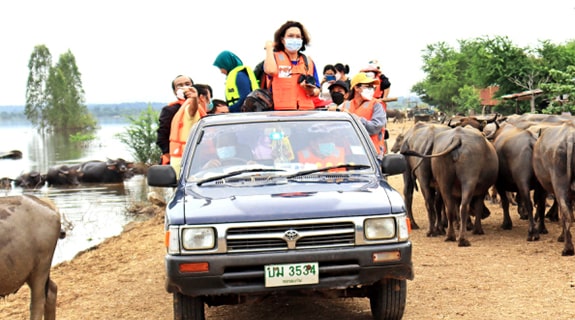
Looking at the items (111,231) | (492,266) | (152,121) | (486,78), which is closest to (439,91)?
(486,78)

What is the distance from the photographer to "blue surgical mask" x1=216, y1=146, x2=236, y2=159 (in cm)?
685

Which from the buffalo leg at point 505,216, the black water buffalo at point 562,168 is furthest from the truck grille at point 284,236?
the buffalo leg at point 505,216

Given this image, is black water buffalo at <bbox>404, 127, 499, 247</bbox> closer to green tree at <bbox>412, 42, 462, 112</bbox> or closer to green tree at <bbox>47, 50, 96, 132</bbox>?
green tree at <bbox>412, 42, 462, 112</bbox>

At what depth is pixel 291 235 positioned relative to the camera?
5566 millimetres

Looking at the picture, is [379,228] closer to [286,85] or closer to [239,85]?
[286,85]

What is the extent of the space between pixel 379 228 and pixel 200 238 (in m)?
1.33

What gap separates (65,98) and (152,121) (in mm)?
83204

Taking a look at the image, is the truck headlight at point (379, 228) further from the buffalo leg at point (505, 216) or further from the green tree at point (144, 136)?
the green tree at point (144, 136)

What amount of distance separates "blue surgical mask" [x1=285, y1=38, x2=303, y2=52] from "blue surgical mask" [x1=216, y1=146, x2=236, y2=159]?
2.78m

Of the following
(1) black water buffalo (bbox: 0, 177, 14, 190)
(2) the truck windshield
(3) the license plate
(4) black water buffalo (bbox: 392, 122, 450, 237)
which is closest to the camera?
(3) the license plate

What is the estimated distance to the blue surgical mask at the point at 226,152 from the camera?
685 cm

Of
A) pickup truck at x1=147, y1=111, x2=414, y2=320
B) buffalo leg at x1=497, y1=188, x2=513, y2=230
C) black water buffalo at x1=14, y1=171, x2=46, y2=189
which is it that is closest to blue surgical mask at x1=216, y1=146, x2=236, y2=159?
pickup truck at x1=147, y1=111, x2=414, y2=320

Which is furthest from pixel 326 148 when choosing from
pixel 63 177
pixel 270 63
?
pixel 63 177

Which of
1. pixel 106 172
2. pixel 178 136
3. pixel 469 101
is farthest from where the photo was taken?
pixel 469 101
